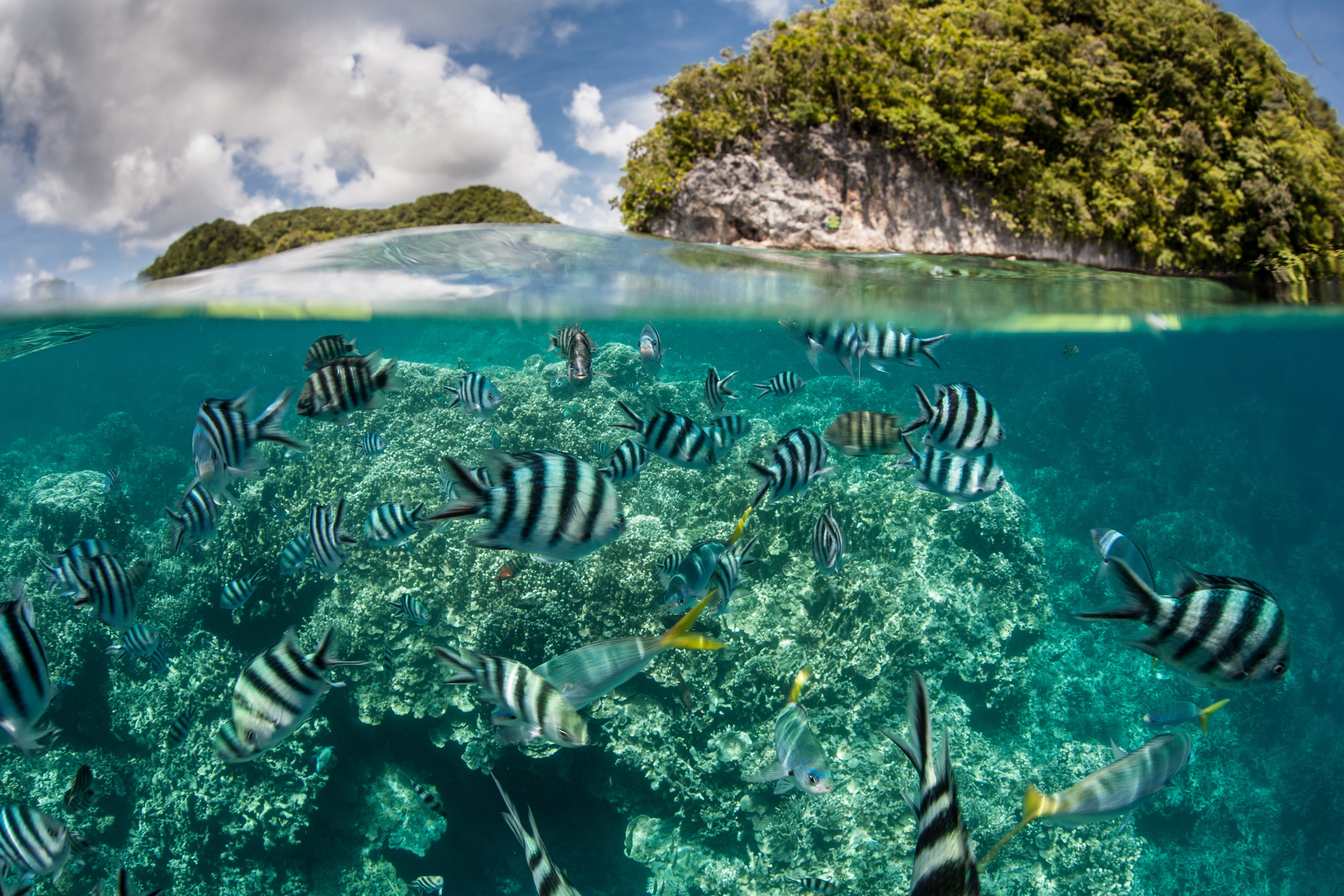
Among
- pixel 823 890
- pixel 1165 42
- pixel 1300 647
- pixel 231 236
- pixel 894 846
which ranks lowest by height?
pixel 1300 647

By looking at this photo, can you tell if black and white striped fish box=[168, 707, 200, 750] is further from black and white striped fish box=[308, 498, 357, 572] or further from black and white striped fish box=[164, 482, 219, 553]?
black and white striped fish box=[308, 498, 357, 572]

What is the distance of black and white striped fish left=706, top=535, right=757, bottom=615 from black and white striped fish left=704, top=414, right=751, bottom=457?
780 millimetres

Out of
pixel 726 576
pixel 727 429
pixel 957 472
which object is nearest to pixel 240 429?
pixel 727 429

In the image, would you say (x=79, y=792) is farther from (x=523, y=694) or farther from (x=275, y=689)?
(x=523, y=694)

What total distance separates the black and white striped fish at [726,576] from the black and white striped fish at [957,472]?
1553 mm

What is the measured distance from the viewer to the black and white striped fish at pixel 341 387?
4.19 metres

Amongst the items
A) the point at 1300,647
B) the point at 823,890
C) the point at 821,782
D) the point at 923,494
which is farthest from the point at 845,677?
the point at 1300,647

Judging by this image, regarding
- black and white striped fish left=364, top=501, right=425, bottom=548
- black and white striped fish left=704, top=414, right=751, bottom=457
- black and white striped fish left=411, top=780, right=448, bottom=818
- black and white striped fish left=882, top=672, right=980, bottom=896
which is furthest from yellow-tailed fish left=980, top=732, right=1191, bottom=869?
black and white striped fish left=411, top=780, right=448, bottom=818

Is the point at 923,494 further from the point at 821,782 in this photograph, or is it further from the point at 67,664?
the point at 67,664

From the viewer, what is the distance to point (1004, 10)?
1074 cm

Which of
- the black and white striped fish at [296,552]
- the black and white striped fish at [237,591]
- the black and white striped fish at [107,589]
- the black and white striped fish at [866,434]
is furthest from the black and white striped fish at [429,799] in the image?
the black and white striped fish at [866,434]

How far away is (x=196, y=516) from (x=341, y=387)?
2.17 m

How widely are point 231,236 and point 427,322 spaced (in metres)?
8.50

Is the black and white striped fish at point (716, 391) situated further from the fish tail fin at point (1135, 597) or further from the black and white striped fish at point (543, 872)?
the black and white striped fish at point (543, 872)
